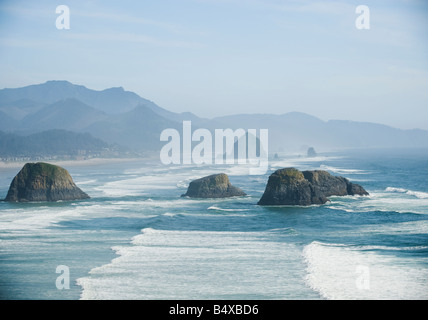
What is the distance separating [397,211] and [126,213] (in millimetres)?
25291

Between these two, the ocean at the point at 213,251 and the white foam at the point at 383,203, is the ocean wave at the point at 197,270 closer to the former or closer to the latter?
the ocean at the point at 213,251

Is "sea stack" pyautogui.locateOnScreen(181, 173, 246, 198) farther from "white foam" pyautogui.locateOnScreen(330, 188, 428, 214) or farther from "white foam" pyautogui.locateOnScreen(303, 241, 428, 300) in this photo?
"white foam" pyautogui.locateOnScreen(303, 241, 428, 300)

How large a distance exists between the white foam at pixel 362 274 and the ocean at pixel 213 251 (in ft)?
0.17

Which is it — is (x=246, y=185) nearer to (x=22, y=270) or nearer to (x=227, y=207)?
(x=227, y=207)

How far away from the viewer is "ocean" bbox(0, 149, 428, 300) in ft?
88.9

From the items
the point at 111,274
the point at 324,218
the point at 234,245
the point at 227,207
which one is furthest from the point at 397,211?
the point at 111,274

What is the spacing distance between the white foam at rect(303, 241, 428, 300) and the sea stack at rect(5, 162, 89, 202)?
37371 millimetres

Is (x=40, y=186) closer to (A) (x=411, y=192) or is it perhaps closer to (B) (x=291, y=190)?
(B) (x=291, y=190)

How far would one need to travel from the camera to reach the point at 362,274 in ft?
96.8

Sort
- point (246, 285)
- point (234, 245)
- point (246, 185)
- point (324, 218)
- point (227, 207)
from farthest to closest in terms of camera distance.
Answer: point (246, 185), point (227, 207), point (324, 218), point (234, 245), point (246, 285)

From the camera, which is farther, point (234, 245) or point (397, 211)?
point (397, 211)

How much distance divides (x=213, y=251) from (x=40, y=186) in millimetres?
35483

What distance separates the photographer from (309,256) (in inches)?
1344
